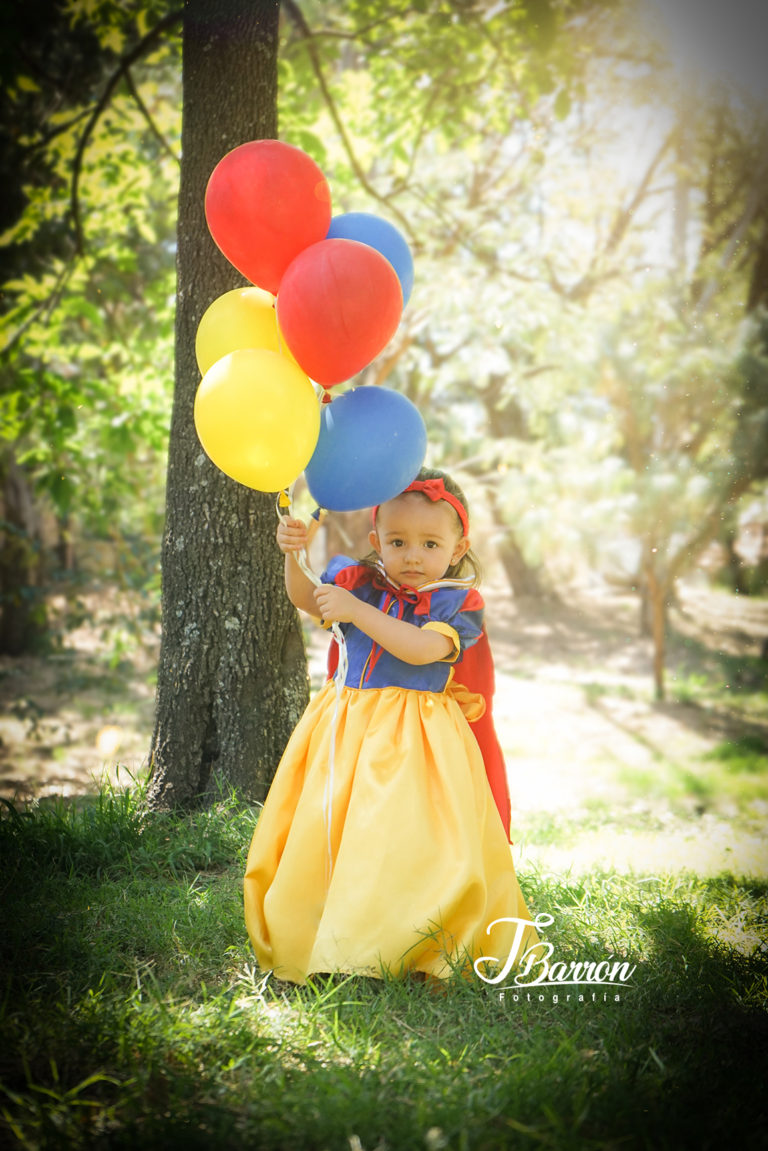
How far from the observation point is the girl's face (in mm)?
2000

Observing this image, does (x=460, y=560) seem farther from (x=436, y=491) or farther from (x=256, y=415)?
(x=256, y=415)

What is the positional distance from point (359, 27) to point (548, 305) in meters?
2.61

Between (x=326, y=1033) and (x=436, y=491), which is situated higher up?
(x=436, y=491)

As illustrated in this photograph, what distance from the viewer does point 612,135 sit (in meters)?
8.30

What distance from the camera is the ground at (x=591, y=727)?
11.5 ft

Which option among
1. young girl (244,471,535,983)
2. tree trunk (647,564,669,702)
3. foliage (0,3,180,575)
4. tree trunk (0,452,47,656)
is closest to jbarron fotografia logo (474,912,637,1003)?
young girl (244,471,535,983)

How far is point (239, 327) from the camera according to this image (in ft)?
6.22

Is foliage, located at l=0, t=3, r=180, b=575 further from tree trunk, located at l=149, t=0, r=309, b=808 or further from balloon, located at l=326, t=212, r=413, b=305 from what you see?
balloon, located at l=326, t=212, r=413, b=305

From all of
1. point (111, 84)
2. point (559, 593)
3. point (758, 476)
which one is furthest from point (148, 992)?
point (559, 593)

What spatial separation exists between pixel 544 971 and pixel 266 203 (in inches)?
75.6

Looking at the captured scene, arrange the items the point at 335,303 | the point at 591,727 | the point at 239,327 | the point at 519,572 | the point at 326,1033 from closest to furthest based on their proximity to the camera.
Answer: the point at 326,1033
the point at 335,303
the point at 239,327
the point at 591,727
the point at 519,572

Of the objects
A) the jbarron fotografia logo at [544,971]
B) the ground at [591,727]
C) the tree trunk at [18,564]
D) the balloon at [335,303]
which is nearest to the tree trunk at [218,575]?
the ground at [591,727]

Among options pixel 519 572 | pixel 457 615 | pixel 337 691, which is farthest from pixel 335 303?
pixel 519 572

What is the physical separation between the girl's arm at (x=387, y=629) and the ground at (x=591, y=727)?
1149mm
